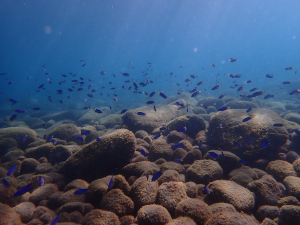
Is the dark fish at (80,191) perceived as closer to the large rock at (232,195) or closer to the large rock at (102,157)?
the large rock at (102,157)

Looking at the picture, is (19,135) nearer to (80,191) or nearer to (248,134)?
(80,191)

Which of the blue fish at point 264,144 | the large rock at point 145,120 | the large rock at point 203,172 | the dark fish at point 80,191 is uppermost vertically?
the large rock at point 145,120

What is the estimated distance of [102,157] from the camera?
17.3 ft

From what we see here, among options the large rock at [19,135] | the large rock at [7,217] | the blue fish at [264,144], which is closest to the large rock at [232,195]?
the blue fish at [264,144]

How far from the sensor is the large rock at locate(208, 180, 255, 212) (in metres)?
3.61

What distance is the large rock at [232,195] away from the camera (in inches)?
142

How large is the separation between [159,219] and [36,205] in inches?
134

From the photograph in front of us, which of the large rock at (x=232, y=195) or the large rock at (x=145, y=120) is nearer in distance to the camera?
the large rock at (x=232, y=195)

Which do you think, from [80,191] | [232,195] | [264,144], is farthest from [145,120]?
[232,195]

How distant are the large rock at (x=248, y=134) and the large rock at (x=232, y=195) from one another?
9.09ft

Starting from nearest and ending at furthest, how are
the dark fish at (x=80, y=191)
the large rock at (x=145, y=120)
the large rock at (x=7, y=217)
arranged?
the large rock at (x=7, y=217) < the dark fish at (x=80, y=191) < the large rock at (x=145, y=120)

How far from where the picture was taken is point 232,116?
7.43m

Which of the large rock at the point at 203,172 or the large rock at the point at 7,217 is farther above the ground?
the large rock at the point at 7,217

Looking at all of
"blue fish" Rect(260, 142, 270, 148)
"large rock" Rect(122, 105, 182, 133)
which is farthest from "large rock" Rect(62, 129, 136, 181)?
"blue fish" Rect(260, 142, 270, 148)
